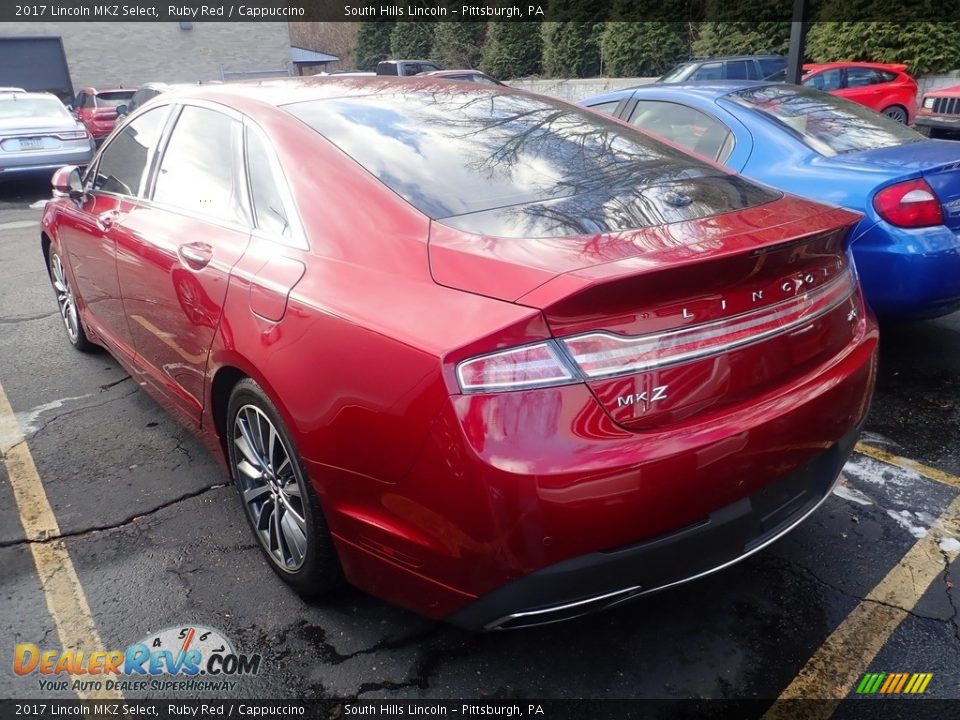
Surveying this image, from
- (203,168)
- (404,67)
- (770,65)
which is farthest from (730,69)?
(203,168)

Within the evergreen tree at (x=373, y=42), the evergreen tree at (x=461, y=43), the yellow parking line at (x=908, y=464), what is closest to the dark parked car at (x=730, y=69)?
the yellow parking line at (x=908, y=464)

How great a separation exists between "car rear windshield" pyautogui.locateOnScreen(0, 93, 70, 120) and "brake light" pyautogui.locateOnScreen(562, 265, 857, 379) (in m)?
12.7

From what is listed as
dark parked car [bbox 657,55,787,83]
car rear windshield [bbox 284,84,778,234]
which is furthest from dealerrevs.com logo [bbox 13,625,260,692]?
dark parked car [bbox 657,55,787,83]

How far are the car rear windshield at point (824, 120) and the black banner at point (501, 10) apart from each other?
551 inches

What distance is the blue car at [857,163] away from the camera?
3.68m

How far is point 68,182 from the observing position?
409 cm

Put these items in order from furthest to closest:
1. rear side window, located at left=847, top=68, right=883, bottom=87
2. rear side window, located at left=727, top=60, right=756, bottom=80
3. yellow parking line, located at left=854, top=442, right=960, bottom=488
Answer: rear side window, located at left=727, top=60, right=756, bottom=80 → rear side window, located at left=847, top=68, right=883, bottom=87 → yellow parking line, located at left=854, top=442, right=960, bottom=488

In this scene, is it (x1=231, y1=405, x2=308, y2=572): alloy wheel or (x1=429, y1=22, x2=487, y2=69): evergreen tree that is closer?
(x1=231, y1=405, x2=308, y2=572): alloy wheel

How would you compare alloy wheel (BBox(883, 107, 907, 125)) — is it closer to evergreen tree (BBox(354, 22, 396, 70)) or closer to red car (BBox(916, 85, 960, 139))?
red car (BBox(916, 85, 960, 139))

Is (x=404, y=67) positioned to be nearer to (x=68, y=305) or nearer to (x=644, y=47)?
(x=644, y=47)

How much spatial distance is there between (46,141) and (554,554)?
12.3 metres

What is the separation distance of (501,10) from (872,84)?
1734 centimetres

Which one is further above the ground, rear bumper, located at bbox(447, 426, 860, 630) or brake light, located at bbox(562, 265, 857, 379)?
brake light, located at bbox(562, 265, 857, 379)

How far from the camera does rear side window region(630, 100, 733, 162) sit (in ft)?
15.2
